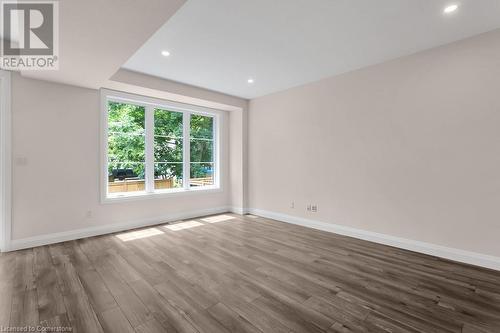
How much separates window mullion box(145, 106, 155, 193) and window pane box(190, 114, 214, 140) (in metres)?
1.03

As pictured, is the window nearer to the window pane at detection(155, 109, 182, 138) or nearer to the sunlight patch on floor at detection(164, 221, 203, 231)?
the window pane at detection(155, 109, 182, 138)

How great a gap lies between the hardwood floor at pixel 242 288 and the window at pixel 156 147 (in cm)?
141

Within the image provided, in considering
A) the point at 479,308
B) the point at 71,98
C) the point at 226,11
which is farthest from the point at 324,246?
the point at 71,98

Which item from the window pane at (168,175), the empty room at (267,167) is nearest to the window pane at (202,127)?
the empty room at (267,167)

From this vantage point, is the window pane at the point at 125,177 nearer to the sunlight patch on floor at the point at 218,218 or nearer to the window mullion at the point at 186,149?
the window mullion at the point at 186,149

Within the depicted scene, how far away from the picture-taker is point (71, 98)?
386cm

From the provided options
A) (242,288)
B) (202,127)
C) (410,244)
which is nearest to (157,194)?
(202,127)

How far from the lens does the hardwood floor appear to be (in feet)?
6.08

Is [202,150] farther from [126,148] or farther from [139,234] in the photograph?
[139,234]

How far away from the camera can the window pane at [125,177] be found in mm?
4430

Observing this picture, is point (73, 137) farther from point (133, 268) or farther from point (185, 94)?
point (133, 268)

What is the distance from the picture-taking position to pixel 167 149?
17.0ft

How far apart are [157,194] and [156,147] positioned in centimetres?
103

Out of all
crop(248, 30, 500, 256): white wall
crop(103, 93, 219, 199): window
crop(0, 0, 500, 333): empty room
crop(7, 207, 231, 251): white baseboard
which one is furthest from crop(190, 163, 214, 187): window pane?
crop(248, 30, 500, 256): white wall
